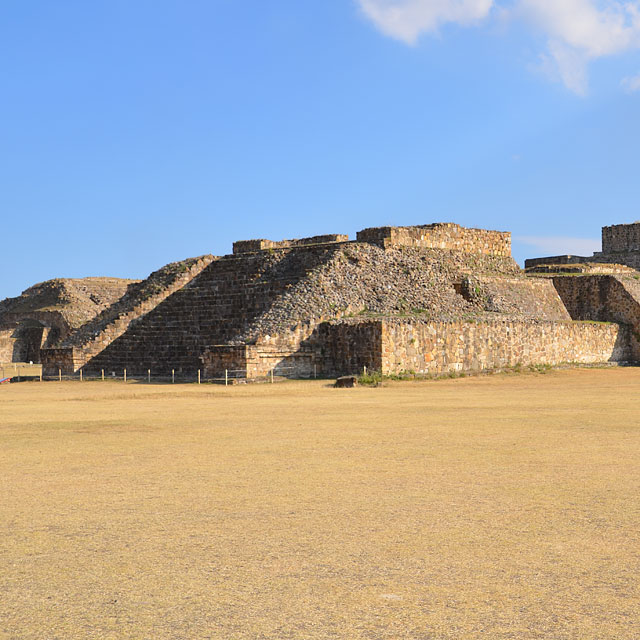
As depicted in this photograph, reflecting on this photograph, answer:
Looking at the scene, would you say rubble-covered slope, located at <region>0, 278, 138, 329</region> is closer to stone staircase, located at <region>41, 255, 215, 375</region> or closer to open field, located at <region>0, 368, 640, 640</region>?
stone staircase, located at <region>41, 255, 215, 375</region>

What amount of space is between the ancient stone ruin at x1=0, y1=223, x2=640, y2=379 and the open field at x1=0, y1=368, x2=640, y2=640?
1302 cm

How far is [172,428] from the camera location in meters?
12.9

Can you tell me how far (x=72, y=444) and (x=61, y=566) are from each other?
19.7ft

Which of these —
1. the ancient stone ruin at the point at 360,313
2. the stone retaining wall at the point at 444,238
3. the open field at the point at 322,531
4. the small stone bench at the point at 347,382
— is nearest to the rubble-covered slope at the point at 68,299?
the ancient stone ruin at the point at 360,313

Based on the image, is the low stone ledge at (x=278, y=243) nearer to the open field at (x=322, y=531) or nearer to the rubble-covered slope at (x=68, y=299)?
the rubble-covered slope at (x=68, y=299)

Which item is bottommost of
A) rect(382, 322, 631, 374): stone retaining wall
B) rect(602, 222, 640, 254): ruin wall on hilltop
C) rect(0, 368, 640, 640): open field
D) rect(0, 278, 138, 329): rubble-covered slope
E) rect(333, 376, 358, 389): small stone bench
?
rect(0, 368, 640, 640): open field

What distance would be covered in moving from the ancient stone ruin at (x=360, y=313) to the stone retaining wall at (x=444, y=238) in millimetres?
57

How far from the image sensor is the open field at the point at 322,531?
4355 millimetres

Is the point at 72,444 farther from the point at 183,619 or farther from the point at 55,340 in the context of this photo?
the point at 55,340

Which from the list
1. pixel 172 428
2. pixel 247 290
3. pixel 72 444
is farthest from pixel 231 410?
pixel 247 290

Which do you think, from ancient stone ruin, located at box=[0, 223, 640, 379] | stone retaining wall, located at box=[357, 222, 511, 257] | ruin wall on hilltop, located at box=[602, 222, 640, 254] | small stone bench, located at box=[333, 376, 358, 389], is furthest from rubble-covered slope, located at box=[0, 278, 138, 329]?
ruin wall on hilltop, located at box=[602, 222, 640, 254]

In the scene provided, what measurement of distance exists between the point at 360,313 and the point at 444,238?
318 inches

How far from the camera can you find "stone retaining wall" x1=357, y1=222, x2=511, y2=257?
32.6 m

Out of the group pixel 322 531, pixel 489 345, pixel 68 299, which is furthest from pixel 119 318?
pixel 322 531
